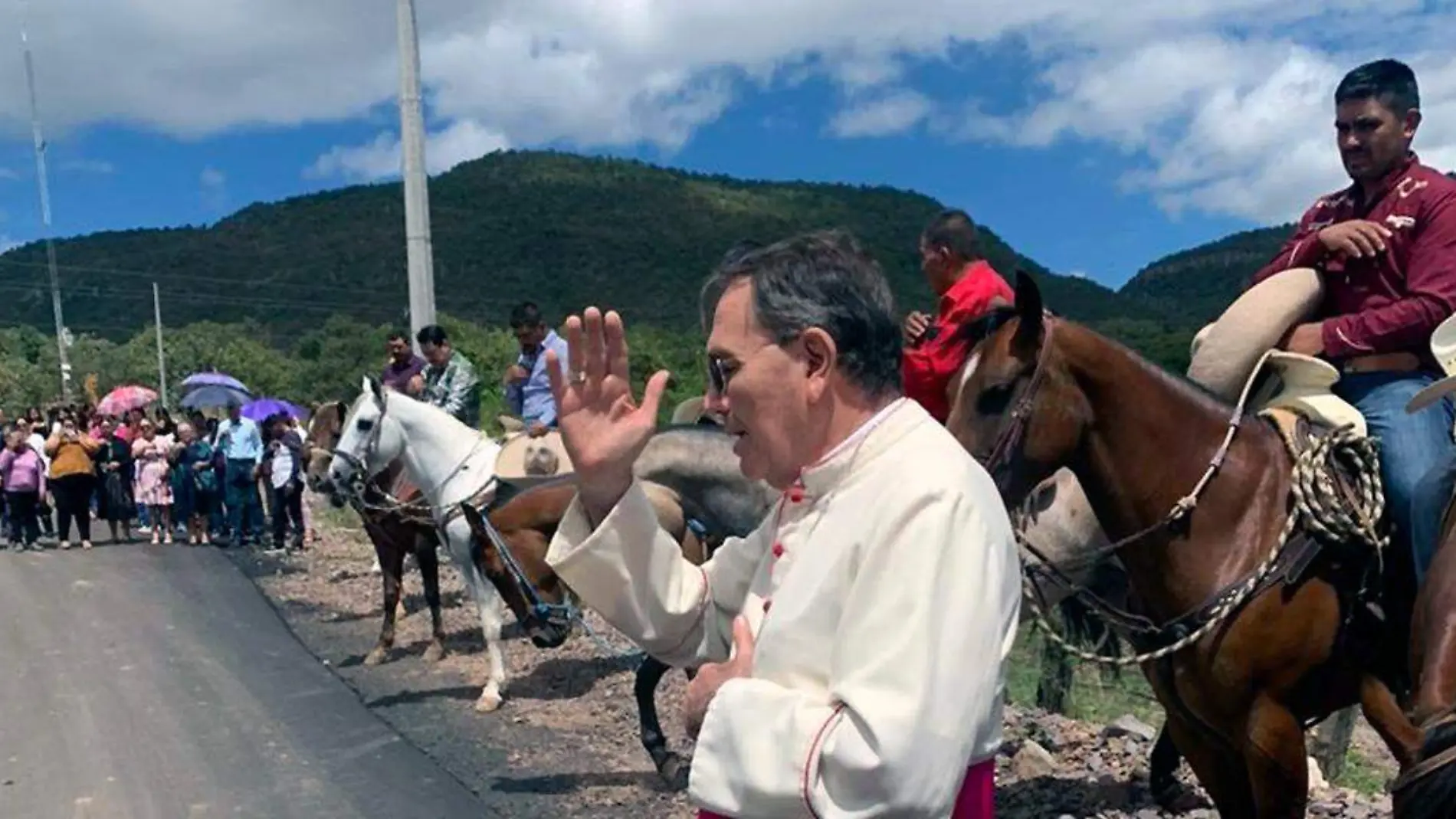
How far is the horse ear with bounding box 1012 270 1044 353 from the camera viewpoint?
12.8ft

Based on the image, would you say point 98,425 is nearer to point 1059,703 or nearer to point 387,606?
point 387,606

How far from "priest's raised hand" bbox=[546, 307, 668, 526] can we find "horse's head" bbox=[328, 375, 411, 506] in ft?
23.9

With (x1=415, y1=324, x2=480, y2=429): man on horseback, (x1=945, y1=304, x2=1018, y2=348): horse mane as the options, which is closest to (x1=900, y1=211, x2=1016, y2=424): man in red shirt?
(x1=945, y1=304, x2=1018, y2=348): horse mane

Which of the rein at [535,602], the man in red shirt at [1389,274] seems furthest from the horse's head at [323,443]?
the man in red shirt at [1389,274]

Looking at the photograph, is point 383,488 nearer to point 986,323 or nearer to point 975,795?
point 986,323

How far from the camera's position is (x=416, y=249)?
11523mm

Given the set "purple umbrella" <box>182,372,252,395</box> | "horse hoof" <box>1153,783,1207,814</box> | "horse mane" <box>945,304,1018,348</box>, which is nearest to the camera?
"horse mane" <box>945,304,1018,348</box>

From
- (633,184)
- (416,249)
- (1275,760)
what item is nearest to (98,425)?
(416,249)

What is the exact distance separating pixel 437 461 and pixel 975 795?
7605 mm

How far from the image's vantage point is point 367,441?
9375 mm

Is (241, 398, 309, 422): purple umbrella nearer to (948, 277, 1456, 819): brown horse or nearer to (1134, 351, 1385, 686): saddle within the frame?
(948, 277, 1456, 819): brown horse

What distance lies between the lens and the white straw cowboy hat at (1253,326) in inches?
161

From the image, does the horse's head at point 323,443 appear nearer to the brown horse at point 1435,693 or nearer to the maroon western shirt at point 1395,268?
the maroon western shirt at point 1395,268

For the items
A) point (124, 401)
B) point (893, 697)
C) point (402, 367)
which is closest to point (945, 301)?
point (893, 697)
